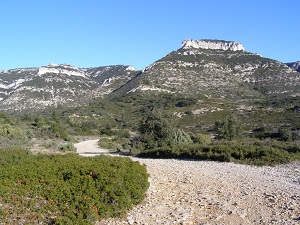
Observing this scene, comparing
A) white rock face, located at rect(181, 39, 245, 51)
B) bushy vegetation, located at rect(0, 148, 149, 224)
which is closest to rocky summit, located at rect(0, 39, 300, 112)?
white rock face, located at rect(181, 39, 245, 51)

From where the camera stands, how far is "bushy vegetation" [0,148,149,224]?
258 inches

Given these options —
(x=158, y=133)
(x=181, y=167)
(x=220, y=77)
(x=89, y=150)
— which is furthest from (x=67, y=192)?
(x=220, y=77)

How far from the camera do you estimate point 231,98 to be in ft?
275

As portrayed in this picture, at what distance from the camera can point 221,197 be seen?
29.7ft

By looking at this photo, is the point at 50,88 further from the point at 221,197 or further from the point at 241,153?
the point at 221,197

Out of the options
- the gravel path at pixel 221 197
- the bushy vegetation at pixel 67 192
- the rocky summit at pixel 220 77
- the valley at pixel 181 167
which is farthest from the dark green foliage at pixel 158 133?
the rocky summit at pixel 220 77

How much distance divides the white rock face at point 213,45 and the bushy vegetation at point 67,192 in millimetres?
143832

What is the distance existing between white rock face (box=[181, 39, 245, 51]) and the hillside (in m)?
33.7

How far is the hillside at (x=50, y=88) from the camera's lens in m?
117

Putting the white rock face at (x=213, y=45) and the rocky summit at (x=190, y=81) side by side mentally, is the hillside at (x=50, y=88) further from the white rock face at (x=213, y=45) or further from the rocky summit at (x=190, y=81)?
the white rock face at (x=213, y=45)

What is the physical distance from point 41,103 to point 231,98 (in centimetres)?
7130

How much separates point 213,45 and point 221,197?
5816 inches

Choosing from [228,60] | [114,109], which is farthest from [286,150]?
[228,60]

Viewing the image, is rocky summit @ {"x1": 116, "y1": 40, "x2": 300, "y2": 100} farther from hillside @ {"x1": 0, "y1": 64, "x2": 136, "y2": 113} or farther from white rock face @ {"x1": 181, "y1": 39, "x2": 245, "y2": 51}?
hillside @ {"x1": 0, "y1": 64, "x2": 136, "y2": 113}
